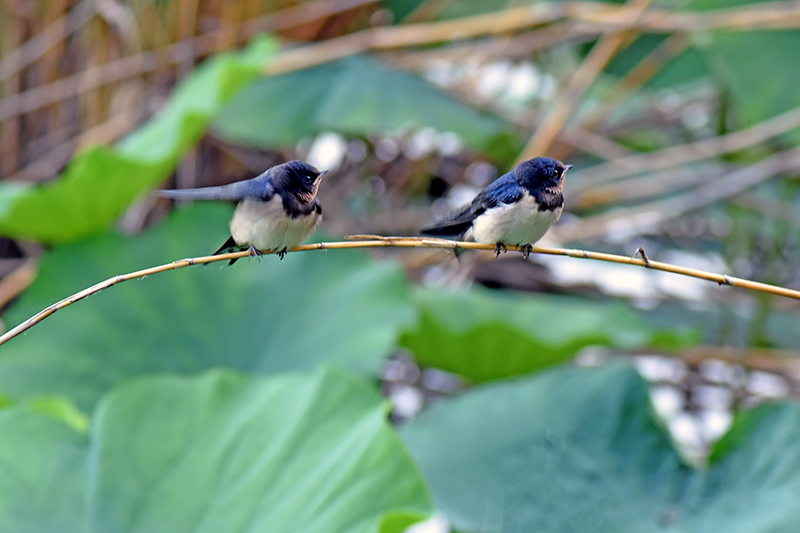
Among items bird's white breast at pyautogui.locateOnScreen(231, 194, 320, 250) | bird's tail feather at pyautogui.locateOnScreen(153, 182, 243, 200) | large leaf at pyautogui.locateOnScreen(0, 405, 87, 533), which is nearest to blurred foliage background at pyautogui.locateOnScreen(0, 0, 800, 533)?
large leaf at pyautogui.locateOnScreen(0, 405, 87, 533)

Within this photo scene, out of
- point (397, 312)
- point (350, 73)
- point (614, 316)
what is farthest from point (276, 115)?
point (614, 316)

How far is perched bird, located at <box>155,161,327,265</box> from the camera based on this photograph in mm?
413

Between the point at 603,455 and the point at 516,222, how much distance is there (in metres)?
0.86

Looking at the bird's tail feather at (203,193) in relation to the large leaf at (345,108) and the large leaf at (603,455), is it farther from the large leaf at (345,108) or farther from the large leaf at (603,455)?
the large leaf at (345,108)

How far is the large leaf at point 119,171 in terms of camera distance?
139 centimetres

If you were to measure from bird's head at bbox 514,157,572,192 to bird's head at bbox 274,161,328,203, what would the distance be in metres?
0.15

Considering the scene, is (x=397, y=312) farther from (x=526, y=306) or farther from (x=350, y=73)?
(x=350, y=73)

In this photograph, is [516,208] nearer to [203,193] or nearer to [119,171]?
[203,193]

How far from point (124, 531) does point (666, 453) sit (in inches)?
36.0

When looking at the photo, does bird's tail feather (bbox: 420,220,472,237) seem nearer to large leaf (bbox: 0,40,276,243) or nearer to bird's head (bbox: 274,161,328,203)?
bird's head (bbox: 274,161,328,203)

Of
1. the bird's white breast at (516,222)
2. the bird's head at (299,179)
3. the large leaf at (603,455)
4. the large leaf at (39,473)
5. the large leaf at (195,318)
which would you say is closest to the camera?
the bird's head at (299,179)

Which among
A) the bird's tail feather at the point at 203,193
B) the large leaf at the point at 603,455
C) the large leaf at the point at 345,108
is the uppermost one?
the large leaf at the point at 345,108

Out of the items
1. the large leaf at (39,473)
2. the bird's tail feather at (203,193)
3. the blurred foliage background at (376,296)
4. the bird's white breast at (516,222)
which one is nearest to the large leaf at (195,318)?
the blurred foliage background at (376,296)

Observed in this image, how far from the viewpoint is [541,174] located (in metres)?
0.48
